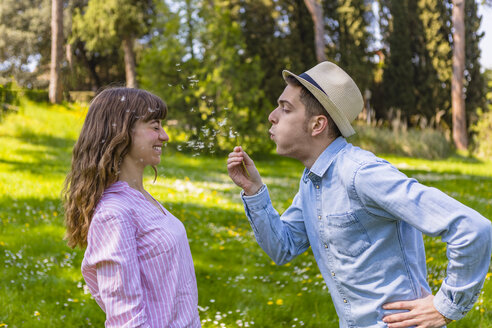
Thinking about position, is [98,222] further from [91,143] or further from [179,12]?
[179,12]

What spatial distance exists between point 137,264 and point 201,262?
139 inches

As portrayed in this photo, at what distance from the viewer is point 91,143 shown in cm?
190

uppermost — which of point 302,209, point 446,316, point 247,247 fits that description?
point 302,209

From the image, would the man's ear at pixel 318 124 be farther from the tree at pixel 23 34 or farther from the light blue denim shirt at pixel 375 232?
the tree at pixel 23 34

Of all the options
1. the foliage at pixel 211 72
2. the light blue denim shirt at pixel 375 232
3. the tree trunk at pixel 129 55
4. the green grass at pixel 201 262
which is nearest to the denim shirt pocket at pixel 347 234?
the light blue denim shirt at pixel 375 232

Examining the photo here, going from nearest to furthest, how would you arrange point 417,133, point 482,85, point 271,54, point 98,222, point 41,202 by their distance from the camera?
point 98,222, point 41,202, point 417,133, point 271,54, point 482,85

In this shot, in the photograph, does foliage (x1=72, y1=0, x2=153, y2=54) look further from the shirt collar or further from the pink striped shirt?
the pink striped shirt

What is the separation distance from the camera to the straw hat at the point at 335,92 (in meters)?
2.02

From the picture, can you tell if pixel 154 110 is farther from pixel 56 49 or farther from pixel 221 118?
pixel 56 49

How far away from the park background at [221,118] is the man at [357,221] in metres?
0.40

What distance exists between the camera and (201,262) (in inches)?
202

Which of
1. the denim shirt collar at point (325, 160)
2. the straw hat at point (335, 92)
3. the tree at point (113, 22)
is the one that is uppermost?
the tree at point (113, 22)

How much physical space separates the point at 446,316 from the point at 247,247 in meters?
4.17

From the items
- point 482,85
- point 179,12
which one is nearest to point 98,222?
point 179,12
